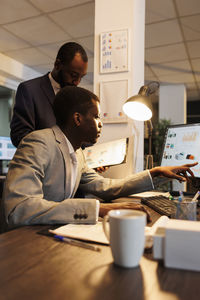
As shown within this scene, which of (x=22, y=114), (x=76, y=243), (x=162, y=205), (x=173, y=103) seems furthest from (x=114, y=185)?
(x=173, y=103)

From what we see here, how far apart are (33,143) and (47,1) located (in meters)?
2.21

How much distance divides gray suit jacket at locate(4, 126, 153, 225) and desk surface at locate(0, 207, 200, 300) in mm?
187

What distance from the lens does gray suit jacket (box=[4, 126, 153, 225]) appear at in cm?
81

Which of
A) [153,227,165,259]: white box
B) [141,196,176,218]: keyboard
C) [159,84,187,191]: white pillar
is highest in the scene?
[159,84,187,191]: white pillar

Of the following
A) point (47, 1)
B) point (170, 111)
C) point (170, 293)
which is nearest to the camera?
point (170, 293)

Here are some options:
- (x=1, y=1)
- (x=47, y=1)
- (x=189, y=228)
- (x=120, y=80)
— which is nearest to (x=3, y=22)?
(x=1, y=1)

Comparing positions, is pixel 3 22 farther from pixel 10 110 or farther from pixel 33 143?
pixel 33 143

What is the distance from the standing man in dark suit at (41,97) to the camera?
158 cm

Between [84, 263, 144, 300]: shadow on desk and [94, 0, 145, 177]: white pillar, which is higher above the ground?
[94, 0, 145, 177]: white pillar

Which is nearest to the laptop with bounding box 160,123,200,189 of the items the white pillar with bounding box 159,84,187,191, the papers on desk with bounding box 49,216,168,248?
the papers on desk with bounding box 49,216,168,248

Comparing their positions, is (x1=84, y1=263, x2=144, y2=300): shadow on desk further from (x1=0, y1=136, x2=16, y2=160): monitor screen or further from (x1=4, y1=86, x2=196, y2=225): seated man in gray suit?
(x1=0, y1=136, x2=16, y2=160): monitor screen

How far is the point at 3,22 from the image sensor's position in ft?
10.1

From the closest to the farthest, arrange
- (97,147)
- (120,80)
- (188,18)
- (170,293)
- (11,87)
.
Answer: (170,293)
(97,147)
(120,80)
(188,18)
(11,87)

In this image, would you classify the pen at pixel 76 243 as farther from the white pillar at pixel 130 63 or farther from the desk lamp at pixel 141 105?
the white pillar at pixel 130 63
